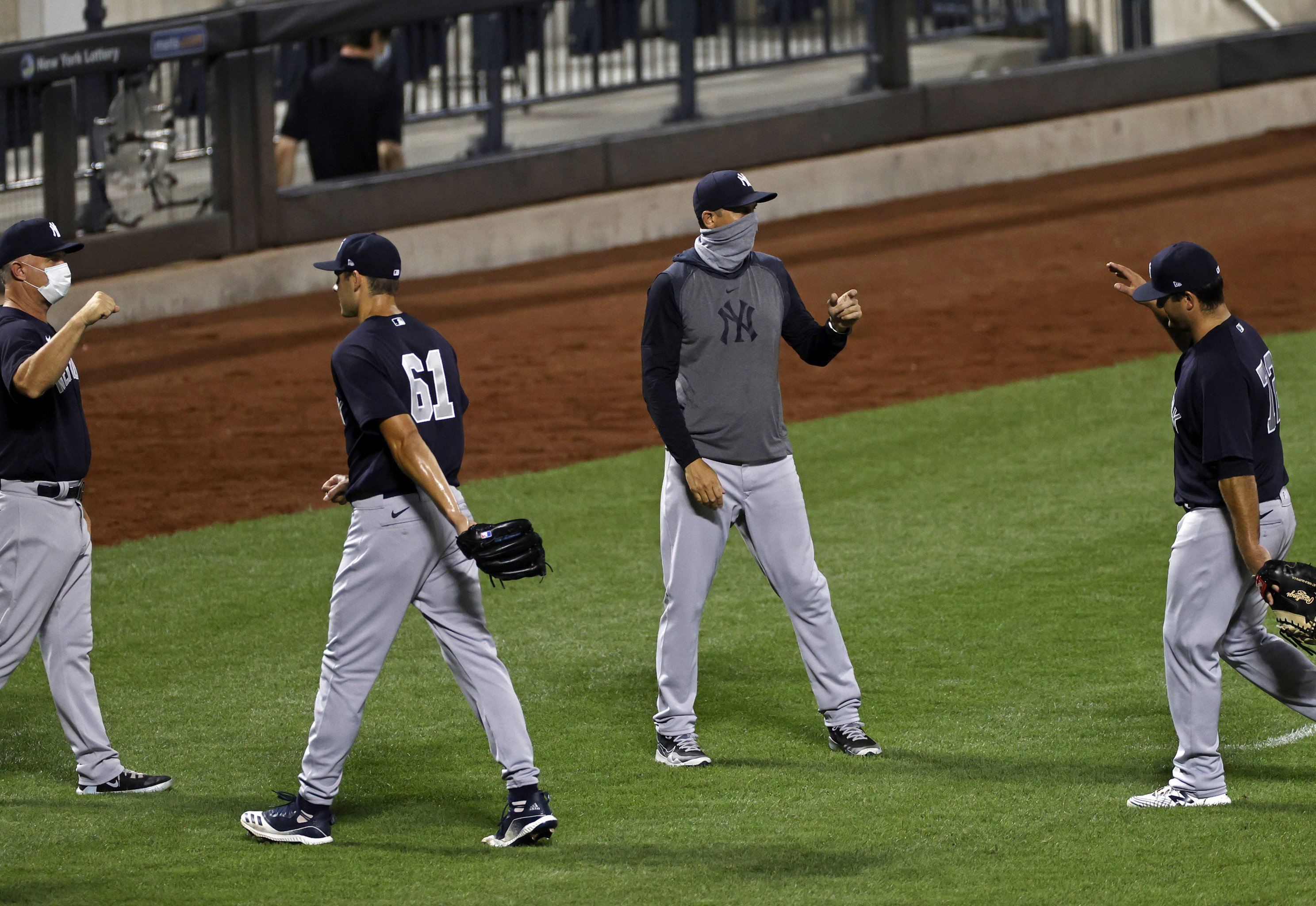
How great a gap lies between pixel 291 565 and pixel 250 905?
173 inches

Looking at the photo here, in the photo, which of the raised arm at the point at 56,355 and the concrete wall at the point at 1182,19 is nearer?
the raised arm at the point at 56,355

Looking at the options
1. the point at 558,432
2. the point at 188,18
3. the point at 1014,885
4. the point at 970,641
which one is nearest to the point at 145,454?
the point at 558,432

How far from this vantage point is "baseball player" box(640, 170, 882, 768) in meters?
5.91

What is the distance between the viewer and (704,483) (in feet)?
19.1

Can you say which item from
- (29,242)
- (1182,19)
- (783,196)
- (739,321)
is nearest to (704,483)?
(739,321)

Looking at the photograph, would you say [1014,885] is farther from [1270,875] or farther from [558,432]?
[558,432]

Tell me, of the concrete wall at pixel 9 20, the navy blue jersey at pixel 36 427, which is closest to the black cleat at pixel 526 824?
the navy blue jersey at pixel 36 427

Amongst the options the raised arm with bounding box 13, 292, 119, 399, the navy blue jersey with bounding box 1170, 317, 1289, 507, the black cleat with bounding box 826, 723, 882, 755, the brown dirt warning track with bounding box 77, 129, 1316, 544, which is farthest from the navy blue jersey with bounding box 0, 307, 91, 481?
the brown dirt warning track with bounding box 77, 129, 1316, 544

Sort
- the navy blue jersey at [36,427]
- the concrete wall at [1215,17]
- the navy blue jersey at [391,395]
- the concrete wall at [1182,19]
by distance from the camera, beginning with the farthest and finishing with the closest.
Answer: the concrete wall at [1215,17] < the concrete wall at [1182,19] < the navy blue jersey at [36,427] < the navy blue jersey at [391,395]

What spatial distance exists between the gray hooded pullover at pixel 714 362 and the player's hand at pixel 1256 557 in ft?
5.18

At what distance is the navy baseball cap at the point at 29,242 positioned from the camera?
18.6ft

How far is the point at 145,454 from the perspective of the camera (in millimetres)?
11523

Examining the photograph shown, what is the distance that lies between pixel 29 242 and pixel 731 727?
2923 mm

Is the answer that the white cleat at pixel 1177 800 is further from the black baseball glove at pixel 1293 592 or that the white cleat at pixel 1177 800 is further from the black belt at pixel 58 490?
the black belt at pixel 58 490
